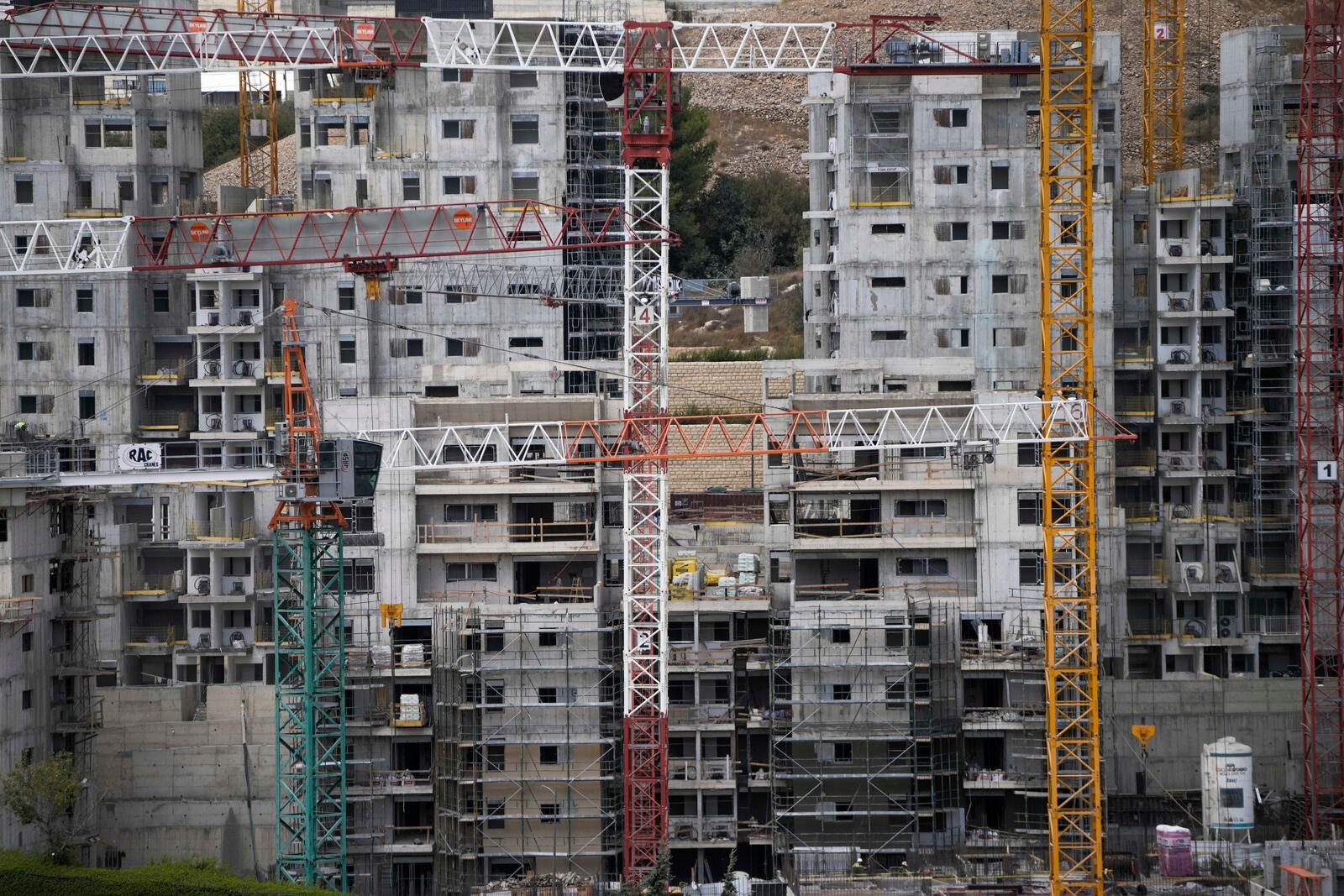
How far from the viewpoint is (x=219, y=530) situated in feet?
282

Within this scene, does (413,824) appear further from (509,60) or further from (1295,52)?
(1295,52)

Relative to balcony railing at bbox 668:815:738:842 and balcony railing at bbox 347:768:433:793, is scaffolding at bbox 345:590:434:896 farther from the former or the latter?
balcony railing at bbox 668:815:738:842

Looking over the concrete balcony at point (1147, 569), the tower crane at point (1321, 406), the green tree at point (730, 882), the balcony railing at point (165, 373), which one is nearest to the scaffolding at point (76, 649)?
the balcony railing at point (165, 373)

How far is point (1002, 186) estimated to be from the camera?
8512cm

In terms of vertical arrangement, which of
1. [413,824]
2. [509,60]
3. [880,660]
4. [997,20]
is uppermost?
[997,20]

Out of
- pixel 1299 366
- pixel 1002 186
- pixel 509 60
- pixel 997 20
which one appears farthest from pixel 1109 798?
pixel 997 20

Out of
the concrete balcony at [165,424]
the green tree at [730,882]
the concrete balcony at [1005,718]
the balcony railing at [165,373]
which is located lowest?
the green tree at [730,882]

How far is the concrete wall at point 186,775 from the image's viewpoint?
75.6 meters

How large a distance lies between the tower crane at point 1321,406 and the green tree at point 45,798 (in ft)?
133

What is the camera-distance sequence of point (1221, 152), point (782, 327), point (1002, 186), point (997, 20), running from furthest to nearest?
point (997, 20) → point (782, 327) → point (1221, 152) → point (1002, 186)

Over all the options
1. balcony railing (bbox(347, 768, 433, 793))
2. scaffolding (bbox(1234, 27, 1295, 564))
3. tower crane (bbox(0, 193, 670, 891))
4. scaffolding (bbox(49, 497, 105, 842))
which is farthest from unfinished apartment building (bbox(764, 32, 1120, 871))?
scaffolding (bbox(49, 497, 105, 842))

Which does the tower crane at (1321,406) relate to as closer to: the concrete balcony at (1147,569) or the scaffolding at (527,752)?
the concrete balcony at (1147,569)

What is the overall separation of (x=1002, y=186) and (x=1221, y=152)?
40.5ft

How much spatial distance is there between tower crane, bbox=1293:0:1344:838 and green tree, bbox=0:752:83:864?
4039cm
